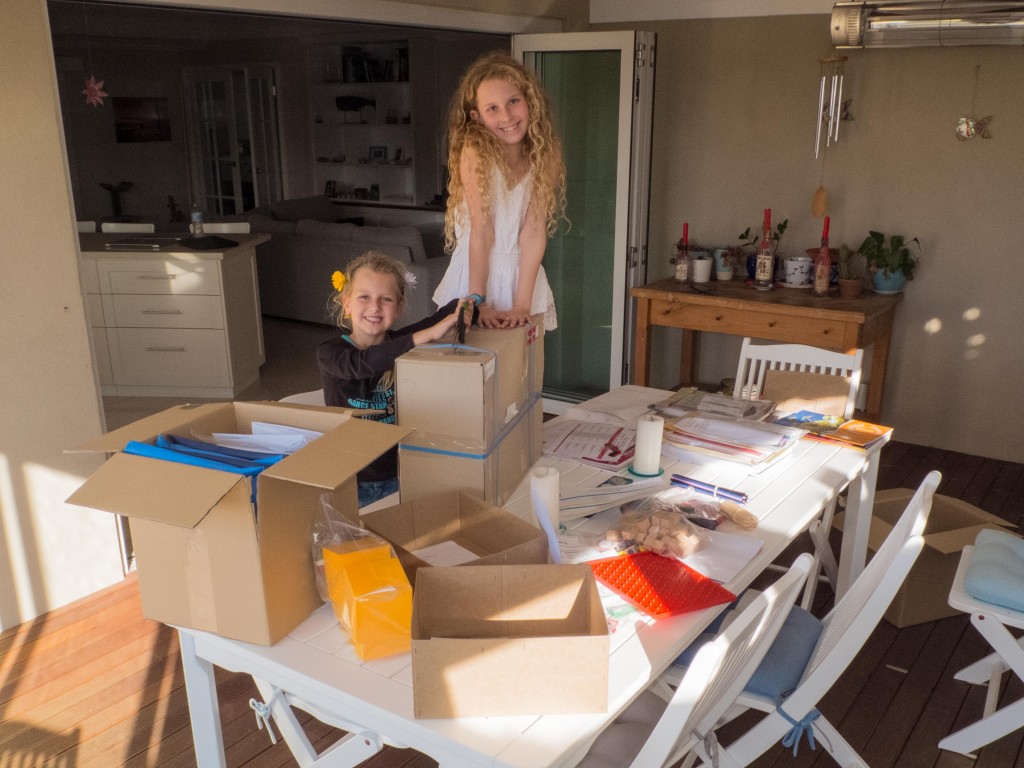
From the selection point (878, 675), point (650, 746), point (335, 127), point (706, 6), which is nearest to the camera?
point (650, 746)

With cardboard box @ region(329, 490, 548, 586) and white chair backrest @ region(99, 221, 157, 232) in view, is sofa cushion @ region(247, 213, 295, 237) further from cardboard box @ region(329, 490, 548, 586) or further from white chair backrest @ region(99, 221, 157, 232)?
cardboard box @ region(329, 490, 548, 586)

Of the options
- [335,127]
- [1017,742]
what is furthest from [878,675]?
[335,127]

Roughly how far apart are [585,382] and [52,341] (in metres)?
3.02

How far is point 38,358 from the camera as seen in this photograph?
284 cm

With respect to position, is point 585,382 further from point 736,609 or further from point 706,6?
point 736,609

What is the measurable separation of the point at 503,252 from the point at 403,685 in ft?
5.67

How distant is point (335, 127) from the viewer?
969cm

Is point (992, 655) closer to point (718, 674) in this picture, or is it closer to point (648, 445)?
point (648, 445)

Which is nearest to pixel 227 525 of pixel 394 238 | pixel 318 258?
pixel 394 238

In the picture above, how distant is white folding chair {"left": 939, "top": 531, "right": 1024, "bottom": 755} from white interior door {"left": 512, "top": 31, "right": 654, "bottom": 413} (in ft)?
8.68

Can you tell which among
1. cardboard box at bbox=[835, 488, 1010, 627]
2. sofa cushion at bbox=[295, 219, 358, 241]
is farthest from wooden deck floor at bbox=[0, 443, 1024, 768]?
sofa cushion at bbox=[295, 219, 358, 241]

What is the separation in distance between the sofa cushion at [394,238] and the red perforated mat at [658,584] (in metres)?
4.75

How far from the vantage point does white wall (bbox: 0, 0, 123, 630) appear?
2.66m

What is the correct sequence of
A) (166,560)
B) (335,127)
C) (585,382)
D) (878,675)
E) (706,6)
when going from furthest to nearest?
(335,127) < (585,382) < (706,6) < (878,675) < (166,560)
